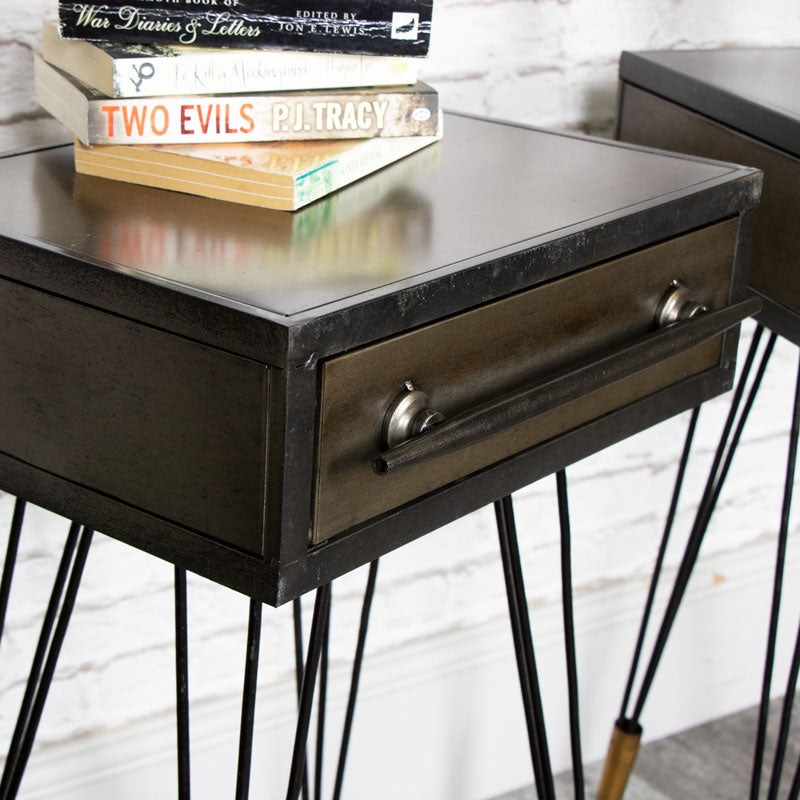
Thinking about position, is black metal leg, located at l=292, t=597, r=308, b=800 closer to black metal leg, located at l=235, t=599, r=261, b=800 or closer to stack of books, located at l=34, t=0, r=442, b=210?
black metal leg, located at l=235, t=599, r=261, b=800

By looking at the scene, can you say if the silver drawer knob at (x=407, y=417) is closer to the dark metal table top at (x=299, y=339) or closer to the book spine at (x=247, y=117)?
the dark metal table top at (x=299, y=339)

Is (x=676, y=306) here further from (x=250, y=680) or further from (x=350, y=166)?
(x=250, y=680)

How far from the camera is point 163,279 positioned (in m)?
0.67

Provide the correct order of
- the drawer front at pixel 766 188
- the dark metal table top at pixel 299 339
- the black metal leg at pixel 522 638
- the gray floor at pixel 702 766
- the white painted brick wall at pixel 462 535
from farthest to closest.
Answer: the gray floor at pixel 702 766 < the white painted brick wall at pixel 462 535 < the drawer front at pixel 766 188 < the black metal leg at pixel 522 638 < the dark metal table top at pixel 299 339

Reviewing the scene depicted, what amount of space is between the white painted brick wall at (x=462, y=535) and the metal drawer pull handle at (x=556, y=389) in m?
0.55

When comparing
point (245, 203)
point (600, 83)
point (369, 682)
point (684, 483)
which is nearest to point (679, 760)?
point (684, 483)

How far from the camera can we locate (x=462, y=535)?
153cm

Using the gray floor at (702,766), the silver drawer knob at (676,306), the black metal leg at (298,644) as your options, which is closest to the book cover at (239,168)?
the silver drawer knob at (676,306)

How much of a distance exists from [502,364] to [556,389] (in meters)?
0.04

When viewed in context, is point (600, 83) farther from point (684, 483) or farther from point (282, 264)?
point (282, 264)

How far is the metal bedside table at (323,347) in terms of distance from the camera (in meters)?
0.66

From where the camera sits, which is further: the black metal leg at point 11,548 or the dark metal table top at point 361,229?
the black metal leg at point 11,548

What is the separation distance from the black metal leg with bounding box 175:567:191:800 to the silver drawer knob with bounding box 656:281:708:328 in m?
0.41

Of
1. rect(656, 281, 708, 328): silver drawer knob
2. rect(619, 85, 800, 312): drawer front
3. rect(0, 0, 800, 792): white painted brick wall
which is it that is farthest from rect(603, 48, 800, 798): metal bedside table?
rect(656, 281, 708, 328): silver drawer knob
